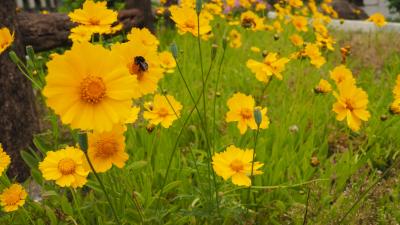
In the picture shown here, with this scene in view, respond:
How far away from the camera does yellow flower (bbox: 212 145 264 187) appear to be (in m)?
1.19

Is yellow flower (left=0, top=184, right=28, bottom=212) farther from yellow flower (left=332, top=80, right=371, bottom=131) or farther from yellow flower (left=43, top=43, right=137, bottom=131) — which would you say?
yellow flower (left=332, top=80, right=371, bottom=131)

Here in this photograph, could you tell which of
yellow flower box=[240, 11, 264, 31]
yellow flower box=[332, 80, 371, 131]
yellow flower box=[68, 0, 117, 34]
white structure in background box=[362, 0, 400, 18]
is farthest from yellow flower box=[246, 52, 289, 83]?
white structure in background box=[362, 0, 400, 18]

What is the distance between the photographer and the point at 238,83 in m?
2.94

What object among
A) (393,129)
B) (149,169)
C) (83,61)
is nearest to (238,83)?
(393,129)

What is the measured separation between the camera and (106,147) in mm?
999

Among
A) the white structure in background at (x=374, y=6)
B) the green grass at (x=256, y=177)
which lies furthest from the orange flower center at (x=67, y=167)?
the white structure in background at (x=374, y=6)

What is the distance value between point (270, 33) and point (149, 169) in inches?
129

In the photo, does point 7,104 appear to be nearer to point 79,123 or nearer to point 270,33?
point 79,123

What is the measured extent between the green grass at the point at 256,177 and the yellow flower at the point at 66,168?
0.29 feet

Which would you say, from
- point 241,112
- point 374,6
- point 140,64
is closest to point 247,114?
point 241,112

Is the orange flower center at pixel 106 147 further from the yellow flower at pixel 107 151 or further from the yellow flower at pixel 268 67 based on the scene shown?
the yellow flower at pixel 268 67

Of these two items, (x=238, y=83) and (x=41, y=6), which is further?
(x=41, y=6)

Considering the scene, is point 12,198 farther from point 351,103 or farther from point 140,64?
point 351,103

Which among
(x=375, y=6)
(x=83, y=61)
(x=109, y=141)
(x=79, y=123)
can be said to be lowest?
(x=375, y=6)
